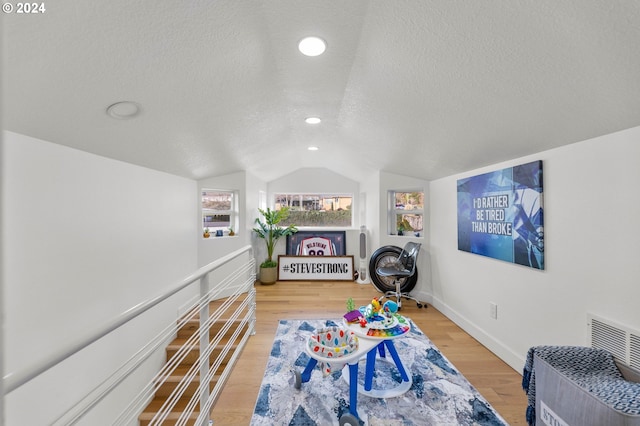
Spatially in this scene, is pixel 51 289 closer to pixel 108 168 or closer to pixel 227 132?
pixel 108 168

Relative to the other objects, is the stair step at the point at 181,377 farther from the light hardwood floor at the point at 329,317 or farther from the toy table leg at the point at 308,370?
the toy table leg at the point at 308,370

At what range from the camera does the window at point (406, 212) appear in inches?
162

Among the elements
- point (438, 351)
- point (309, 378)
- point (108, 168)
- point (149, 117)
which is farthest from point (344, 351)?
point (108, 168)

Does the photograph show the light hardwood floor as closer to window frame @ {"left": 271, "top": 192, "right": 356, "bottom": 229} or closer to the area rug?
the area rug

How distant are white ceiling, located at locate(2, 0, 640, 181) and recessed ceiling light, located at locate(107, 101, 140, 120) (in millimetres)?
46

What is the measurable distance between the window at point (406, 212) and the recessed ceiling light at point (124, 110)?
11.5ft

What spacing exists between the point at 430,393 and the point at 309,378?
91cm

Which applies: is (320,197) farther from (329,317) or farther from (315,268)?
(329,317)

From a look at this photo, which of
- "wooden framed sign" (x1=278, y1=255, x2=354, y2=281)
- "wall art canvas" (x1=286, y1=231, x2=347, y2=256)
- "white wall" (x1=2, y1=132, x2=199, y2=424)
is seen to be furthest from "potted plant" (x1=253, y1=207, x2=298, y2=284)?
"white wall" (x1=2, y1=132, x2=199, y2=424)

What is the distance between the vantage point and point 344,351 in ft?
5.91

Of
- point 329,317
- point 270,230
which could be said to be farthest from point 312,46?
point 270,230

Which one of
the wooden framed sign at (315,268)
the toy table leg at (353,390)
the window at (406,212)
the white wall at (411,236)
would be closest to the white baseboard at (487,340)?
the white wall at (411,236)

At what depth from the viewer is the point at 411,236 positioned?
4.14m

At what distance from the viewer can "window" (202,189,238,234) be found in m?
4.21
